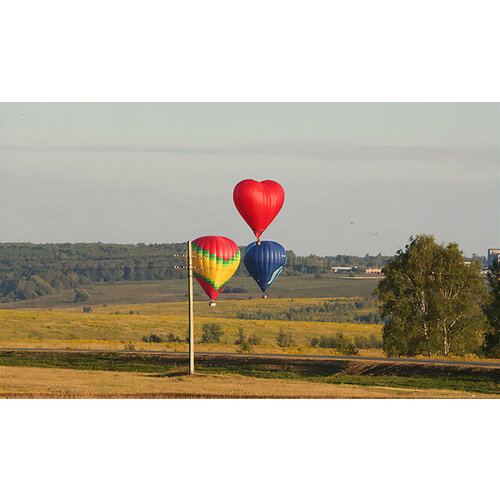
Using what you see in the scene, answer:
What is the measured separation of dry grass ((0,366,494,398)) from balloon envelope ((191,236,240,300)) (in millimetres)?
17689

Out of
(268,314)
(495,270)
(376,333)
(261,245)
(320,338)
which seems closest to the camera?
(495,270)

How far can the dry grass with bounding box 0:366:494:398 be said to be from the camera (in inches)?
2162

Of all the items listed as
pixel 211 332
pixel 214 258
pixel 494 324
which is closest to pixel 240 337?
pixel 211 332

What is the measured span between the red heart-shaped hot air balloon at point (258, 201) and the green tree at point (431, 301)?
11.7 meters

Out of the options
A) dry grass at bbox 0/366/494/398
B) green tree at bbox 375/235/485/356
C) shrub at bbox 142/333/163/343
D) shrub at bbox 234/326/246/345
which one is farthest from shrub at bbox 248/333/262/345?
dry grass at bbox 0/366/494/398

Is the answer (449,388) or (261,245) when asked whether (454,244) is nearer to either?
(261,245)

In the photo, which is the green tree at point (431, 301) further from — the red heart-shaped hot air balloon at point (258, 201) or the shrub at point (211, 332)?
the shrub at point (211, 332)

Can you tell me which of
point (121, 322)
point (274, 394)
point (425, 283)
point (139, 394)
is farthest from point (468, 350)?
point (121, 322)

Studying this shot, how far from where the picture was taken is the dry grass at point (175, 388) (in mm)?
54906

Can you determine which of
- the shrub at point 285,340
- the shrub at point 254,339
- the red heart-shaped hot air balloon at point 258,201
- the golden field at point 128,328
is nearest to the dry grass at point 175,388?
the red heart-shaped hot air balloon at point 258,201

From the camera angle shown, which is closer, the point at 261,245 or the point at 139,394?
the point at 139,394

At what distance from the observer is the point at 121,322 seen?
14200cm

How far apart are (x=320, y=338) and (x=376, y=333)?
46.7ft

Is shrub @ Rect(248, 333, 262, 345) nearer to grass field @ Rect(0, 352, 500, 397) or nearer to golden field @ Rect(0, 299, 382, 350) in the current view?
golden field @ Rect(0, 299, 382, 350)
